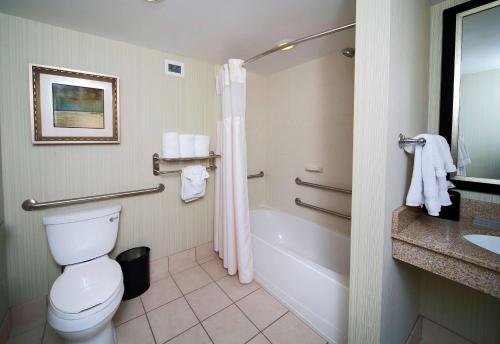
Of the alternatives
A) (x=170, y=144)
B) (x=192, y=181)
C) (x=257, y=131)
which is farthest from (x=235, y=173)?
(x=257, y=131)

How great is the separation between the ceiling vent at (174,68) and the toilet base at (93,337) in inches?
77.0

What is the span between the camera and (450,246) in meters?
0.91

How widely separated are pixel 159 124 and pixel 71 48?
772 millimetres

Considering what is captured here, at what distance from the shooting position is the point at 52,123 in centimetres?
147

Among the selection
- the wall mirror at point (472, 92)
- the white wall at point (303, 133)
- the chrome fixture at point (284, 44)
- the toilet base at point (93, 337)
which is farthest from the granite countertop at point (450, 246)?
the toilet base at point (93, 337)

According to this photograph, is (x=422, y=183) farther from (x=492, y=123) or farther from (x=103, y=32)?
(x=103, y=32)

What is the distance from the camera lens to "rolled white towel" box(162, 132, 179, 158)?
5.98 ft

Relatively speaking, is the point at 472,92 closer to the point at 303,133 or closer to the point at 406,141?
the point at 406,141

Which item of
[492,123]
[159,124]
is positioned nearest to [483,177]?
[492,123]

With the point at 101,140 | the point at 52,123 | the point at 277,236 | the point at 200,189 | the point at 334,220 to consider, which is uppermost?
the point at 52,123

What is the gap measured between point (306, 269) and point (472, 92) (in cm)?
149

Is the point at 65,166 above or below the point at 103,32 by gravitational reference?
below

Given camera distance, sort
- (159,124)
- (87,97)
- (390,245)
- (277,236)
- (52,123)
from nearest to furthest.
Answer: (390,245) < (52,123) < (87,97) < (159,124) < (277,236)

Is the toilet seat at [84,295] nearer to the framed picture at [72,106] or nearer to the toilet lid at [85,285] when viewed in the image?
the toilet lid at [85,285]
